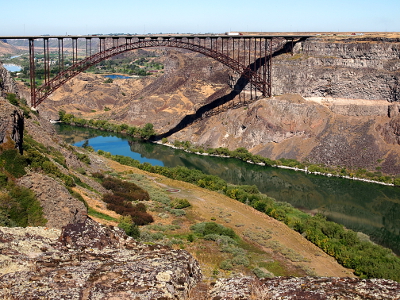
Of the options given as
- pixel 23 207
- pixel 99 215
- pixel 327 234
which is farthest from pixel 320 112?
pixel 23 207

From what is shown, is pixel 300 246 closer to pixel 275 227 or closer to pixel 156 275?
pixel 275 227

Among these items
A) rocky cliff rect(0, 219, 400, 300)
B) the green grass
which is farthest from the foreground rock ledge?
the green grass

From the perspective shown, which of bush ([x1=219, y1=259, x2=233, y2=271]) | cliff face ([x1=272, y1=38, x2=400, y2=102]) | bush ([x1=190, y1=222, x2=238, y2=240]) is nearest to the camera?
bush ([x1=219, y1=259, x2=233, y2=271])

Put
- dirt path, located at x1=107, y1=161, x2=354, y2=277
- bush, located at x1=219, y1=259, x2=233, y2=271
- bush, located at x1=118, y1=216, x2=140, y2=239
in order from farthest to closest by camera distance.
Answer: dirt path, located at x1=107, y1=161, x2=354, y2=277 → bush, located at x1=118, y1=216, x2=140, y2=239 → bush, located at x1=219, y1=259, x2=233, y2=271

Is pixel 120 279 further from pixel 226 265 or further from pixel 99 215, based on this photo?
pixel 99 215

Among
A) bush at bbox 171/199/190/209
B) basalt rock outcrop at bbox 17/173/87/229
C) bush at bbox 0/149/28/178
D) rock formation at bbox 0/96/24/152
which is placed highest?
rock formation at bbox 0/96/24/152

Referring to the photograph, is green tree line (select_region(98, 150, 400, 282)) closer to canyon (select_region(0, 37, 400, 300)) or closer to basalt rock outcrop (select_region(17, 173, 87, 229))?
canyon (select_region(0, 37, 400, 300))

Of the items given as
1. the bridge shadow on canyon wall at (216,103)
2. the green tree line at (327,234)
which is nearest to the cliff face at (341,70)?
the bridge shadow on canyon wall at (216,103)
